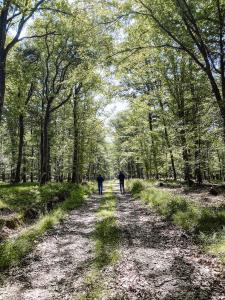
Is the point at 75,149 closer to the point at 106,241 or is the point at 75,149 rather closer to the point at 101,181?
the point at 101,181

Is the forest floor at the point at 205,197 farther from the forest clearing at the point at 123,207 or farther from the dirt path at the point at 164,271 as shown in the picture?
the dirt path at the point at 164,271

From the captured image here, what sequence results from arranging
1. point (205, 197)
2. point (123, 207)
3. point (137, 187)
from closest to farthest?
point (205, 197)
point (123, 207)
point (137, 187)

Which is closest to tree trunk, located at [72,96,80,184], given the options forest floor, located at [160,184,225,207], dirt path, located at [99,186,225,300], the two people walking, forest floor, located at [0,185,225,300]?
the two people walking

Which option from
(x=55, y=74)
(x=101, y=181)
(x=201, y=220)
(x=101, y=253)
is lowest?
(x=101, y=253)

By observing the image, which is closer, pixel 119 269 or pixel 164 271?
pixel 164 271

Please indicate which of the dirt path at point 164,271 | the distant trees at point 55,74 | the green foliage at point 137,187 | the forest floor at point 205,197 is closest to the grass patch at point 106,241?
the dirt path at point 164,271

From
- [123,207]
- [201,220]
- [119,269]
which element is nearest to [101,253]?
[119,269]

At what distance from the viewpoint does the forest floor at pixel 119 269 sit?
585 centimetres

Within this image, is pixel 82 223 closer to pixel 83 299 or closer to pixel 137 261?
pixel 137 261

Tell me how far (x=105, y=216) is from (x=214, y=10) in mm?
11534

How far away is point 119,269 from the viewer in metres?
7.01

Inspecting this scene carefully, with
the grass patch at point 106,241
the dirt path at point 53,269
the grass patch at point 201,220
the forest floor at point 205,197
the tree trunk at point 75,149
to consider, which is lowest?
the dirt path at point 53,269

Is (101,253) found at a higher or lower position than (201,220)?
lower

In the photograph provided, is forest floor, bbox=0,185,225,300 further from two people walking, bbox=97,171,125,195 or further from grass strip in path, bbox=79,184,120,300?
two people walking, bbox=97,171,125,195
